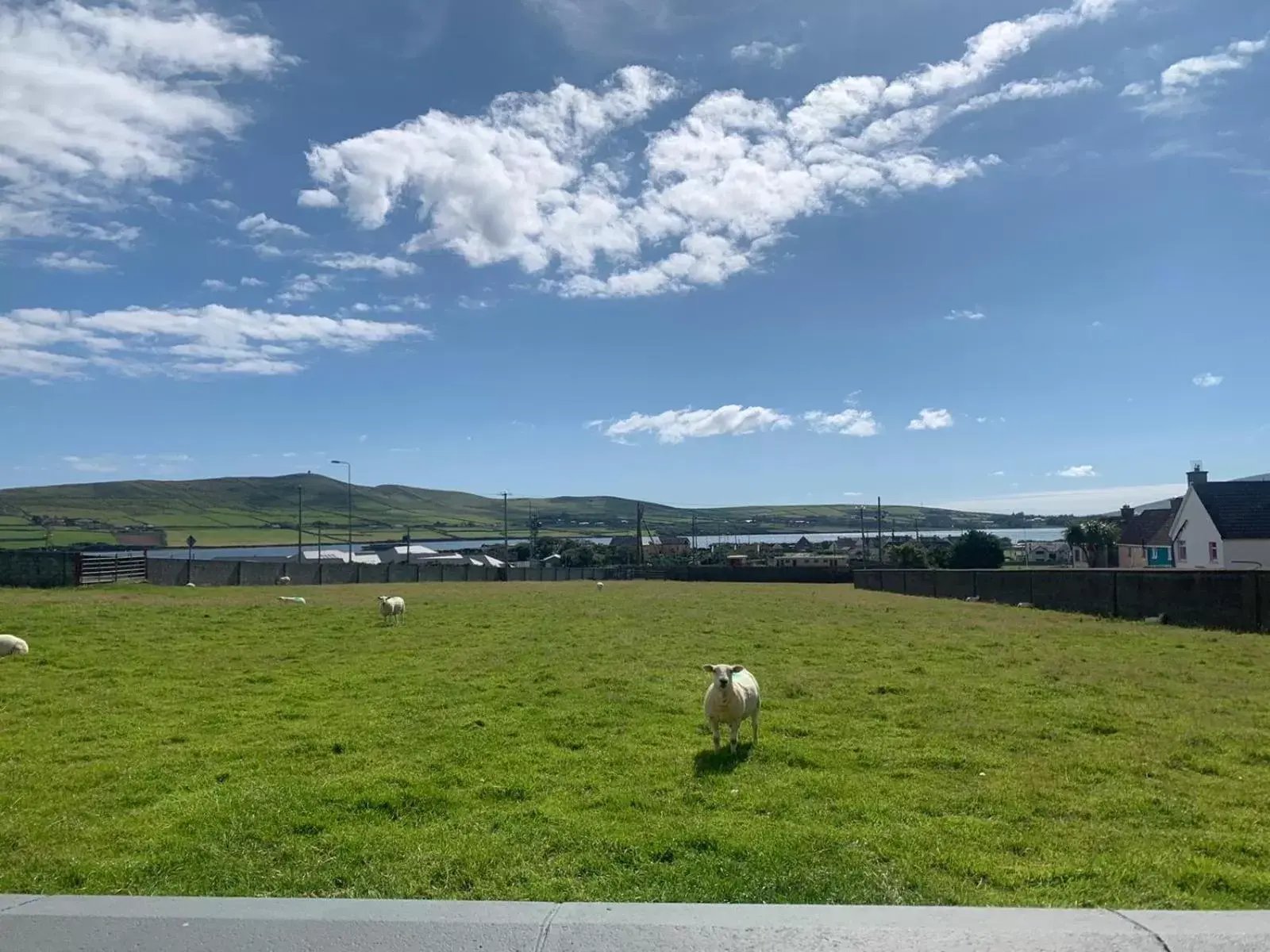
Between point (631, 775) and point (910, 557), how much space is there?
9964cm

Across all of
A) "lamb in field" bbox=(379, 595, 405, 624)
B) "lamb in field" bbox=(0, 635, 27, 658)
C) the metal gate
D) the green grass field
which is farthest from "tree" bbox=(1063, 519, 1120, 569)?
"lamb in field" bbox=(0, 635, 27, 658)

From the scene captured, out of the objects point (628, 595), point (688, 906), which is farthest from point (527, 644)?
point (628, 595)

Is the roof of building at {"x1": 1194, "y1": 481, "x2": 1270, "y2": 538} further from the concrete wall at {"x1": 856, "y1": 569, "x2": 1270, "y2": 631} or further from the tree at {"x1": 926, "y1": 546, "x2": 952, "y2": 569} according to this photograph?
the tree at {"x1": 926, "y1": 546, "x2": 952, "y2": 569}

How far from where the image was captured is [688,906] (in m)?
5.33

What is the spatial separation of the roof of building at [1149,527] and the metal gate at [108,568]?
225 feet

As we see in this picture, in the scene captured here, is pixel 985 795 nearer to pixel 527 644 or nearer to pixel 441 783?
pixel 441 783

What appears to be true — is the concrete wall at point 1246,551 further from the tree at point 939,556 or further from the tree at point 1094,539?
the tree at point 1094,539

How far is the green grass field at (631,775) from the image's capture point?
246 inches

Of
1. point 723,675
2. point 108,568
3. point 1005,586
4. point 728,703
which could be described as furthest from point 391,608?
point 1005,586

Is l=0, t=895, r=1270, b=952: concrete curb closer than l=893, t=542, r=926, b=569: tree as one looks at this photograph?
Yes

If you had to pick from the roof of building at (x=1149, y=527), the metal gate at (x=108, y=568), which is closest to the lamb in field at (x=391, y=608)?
the metal gate at (x=108, y=568)

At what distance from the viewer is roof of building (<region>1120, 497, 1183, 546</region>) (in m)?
72.3

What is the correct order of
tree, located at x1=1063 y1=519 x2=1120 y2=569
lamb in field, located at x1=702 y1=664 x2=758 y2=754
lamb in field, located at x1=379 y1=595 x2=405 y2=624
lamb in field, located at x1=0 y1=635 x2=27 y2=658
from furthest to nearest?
tree, located at x1=1063 y1=519 x2=1120 y2=569 < lamb in field, located at x1=379 y1=595 x2=405 y2=624 < lamb in field, located at x1=0 y1=635 x2=27 y2=658 < lamb in field, located at x1=702 y1=664 x2=758 y2=754

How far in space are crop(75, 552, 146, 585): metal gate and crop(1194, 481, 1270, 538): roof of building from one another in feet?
182
